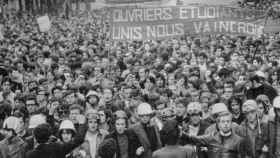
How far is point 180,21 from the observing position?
1261 cm

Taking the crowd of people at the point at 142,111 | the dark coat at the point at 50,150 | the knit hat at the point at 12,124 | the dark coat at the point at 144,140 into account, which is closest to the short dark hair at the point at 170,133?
the crowd of people at the point at 142,111

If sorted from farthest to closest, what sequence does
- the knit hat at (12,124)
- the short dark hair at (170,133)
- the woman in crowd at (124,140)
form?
1. the knit hat at (12,124)
2. the woman in crowd at (124,140)
3. the short dark hair at (170,133)

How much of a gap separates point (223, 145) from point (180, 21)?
6.38 m

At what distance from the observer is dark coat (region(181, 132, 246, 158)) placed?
6.47 meters

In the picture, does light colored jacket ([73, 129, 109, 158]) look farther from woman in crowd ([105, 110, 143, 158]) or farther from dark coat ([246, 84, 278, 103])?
dark coat ([246, 84, 278, 103])

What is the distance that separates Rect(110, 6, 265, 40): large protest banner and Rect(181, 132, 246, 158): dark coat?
237 inches

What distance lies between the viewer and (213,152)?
6.61 meters

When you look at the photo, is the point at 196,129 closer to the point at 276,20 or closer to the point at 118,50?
the point at 276,20

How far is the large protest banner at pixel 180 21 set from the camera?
40.6 feet

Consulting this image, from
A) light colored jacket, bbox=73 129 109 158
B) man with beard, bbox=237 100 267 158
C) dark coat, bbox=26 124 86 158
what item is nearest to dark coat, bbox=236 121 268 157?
man with beard, bbox=237 100 267 158

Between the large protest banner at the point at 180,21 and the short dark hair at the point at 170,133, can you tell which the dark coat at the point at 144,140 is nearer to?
the short dark hair at the point at 170,133

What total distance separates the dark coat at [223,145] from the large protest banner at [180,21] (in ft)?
19.8

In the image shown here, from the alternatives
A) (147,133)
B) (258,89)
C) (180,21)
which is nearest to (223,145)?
(147,133)

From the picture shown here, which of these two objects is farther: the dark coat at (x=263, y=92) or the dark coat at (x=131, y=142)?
the dark coat at (x=263, y=92)
